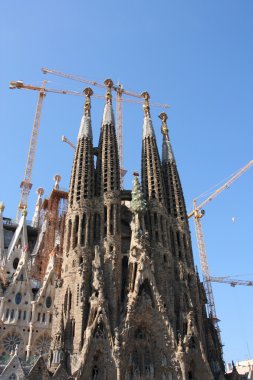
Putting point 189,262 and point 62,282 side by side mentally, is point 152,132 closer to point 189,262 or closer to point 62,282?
point 189,262

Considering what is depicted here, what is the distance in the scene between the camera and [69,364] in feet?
106

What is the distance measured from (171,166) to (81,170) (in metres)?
12.7

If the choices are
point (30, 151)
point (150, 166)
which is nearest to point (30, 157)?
point (30, 151)

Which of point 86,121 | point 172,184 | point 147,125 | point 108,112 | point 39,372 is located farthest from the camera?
point 147,125

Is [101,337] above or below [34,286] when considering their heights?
below

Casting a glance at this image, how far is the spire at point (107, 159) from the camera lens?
44125mm

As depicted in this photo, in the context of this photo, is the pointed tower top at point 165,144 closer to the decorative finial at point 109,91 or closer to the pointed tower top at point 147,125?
the pointed tower top at point 147,125

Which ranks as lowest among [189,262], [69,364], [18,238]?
[69,364]

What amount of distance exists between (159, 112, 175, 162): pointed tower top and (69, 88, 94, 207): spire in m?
10.8

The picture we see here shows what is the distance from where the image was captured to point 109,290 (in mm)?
36719

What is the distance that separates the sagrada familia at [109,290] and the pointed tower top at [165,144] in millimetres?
1794

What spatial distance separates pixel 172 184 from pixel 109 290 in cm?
1755

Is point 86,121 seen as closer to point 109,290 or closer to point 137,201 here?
point 137,201

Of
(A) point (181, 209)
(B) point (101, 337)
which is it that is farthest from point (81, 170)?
(B) point (101, 337)
